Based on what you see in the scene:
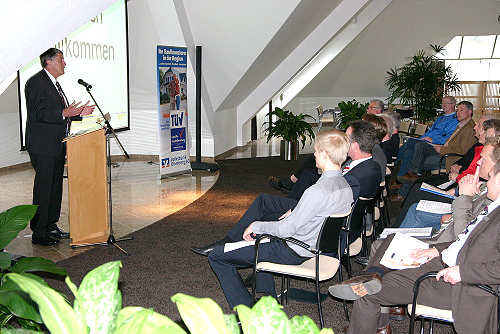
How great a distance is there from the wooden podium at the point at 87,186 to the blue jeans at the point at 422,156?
4287 mm

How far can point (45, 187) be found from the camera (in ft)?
16.6

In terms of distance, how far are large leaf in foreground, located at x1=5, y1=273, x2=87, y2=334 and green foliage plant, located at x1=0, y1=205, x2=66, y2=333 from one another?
1613 millimetres

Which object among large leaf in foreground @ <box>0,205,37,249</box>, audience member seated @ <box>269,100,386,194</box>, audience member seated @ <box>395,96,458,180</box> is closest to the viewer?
large leaf in foreground @ <box>0,205,37,249</box>

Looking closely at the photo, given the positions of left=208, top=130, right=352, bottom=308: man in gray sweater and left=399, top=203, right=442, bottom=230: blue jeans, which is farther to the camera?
left=399, top=203, right=442, bottom=230: blue jeans

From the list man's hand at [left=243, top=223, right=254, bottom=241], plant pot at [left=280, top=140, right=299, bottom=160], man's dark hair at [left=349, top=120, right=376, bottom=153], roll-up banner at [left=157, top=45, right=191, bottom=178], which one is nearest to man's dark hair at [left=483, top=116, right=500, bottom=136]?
man's dark hair at [left=349, top=120, right=376, bottom=153]

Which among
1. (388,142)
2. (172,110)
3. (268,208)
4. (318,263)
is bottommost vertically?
(318,263)

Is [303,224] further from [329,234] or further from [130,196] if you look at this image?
[130,196]

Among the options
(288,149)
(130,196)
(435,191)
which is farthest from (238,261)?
(288,149)

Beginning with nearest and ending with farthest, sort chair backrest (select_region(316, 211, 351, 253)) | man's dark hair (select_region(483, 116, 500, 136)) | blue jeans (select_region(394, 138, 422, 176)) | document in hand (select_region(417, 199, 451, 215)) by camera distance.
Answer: chair backrest (select_region(316, 211, 351, 253)) → document in hand (select_region(417, 199, 451, 215)) → man's dark hair (select_region(483, 116, 500, 136)) → blue jeans (select_region(394, 138, 422, 176))

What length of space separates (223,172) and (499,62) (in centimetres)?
1263

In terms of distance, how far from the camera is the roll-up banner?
8.20 m

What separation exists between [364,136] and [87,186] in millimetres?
2438

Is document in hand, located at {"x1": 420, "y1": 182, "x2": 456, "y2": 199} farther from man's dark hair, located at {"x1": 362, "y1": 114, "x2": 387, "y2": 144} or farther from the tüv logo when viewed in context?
the tüv logo

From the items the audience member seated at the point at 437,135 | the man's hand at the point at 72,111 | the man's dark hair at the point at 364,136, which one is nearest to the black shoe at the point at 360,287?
the man's dark hair at the point at 364,136
